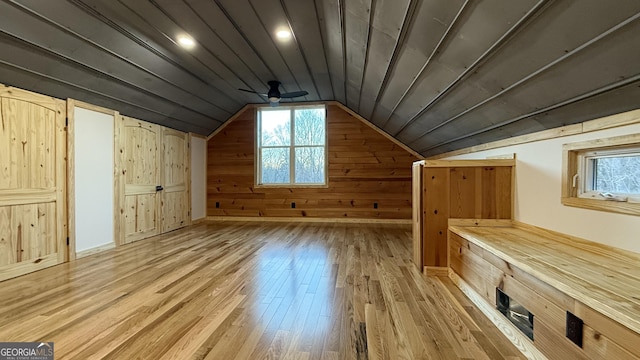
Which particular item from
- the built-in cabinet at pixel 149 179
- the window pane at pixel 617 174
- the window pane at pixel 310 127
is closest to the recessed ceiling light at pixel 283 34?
the built-in cabinet at pixel 149 179

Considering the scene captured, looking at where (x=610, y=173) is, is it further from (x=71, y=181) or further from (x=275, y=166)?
(x=275, y=166)

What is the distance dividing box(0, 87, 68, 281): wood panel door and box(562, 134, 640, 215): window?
4856 millimetres

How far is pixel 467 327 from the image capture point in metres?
1.87

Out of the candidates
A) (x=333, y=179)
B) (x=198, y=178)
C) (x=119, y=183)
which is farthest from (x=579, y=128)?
(x=198, y=178)

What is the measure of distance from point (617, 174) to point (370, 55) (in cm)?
216

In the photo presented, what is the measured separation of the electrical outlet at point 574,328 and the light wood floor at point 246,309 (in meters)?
0.41

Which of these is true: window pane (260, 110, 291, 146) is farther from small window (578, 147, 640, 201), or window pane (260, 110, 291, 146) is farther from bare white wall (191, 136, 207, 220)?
small window (578, 147, 640, 201)

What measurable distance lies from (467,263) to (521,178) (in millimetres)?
945

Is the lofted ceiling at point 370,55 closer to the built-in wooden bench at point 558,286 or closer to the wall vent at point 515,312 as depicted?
the built-in wooden bench at point 558,286

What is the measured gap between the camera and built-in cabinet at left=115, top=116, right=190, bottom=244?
4.28 metres

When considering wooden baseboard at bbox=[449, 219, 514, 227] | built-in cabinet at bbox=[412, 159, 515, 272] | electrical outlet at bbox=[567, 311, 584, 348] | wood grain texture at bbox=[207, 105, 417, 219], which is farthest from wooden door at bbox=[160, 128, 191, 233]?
electrical outlet at bbox=[567, 311, 584, 348]

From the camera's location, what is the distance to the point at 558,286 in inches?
52.0

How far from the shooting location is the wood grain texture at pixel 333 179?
604 centimetres

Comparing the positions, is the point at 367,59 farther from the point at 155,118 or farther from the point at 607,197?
the point at 155,118
